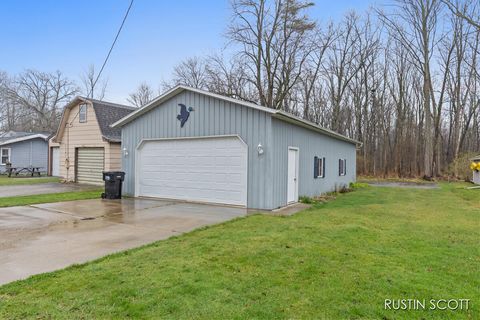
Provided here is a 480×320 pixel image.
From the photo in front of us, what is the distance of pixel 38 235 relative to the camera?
5723mm

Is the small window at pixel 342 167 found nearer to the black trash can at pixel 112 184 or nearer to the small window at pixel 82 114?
the black trash can at pixel 112 184

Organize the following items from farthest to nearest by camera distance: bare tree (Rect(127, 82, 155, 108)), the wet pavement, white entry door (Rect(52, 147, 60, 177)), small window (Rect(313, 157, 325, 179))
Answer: bare tree (Rect(127, 82, 155, 108)), white entry door (Rect(52, 147, 60, 177)), small window (Rect(313, 157, 325, 179)), the wet pavement

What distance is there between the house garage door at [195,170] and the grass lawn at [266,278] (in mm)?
3426

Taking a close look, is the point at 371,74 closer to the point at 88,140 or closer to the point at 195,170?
the point at 195,170

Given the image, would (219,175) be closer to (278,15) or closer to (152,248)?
(152,248)

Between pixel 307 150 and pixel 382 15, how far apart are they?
1913cm

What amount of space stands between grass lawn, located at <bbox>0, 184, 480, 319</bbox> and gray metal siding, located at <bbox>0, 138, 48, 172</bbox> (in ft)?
74.8

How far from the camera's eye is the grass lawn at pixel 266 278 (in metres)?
2.94

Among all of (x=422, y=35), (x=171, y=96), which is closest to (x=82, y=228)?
(x=171, y=96)

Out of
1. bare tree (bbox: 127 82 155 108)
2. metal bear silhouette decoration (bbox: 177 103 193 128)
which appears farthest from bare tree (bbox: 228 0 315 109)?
bare tree (bbox: 127 82 155 108)

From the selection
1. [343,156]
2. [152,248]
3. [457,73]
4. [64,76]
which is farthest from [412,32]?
[64,76]

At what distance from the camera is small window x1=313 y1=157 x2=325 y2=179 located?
12.2 meters

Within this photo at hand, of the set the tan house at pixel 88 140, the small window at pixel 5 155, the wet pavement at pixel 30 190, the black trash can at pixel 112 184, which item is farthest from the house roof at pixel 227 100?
the small window at pixel 5 155

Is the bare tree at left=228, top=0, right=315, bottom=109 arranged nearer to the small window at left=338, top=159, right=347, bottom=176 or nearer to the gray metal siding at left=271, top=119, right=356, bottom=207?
the small window at left=338, top=159, right=347, bottom=176
